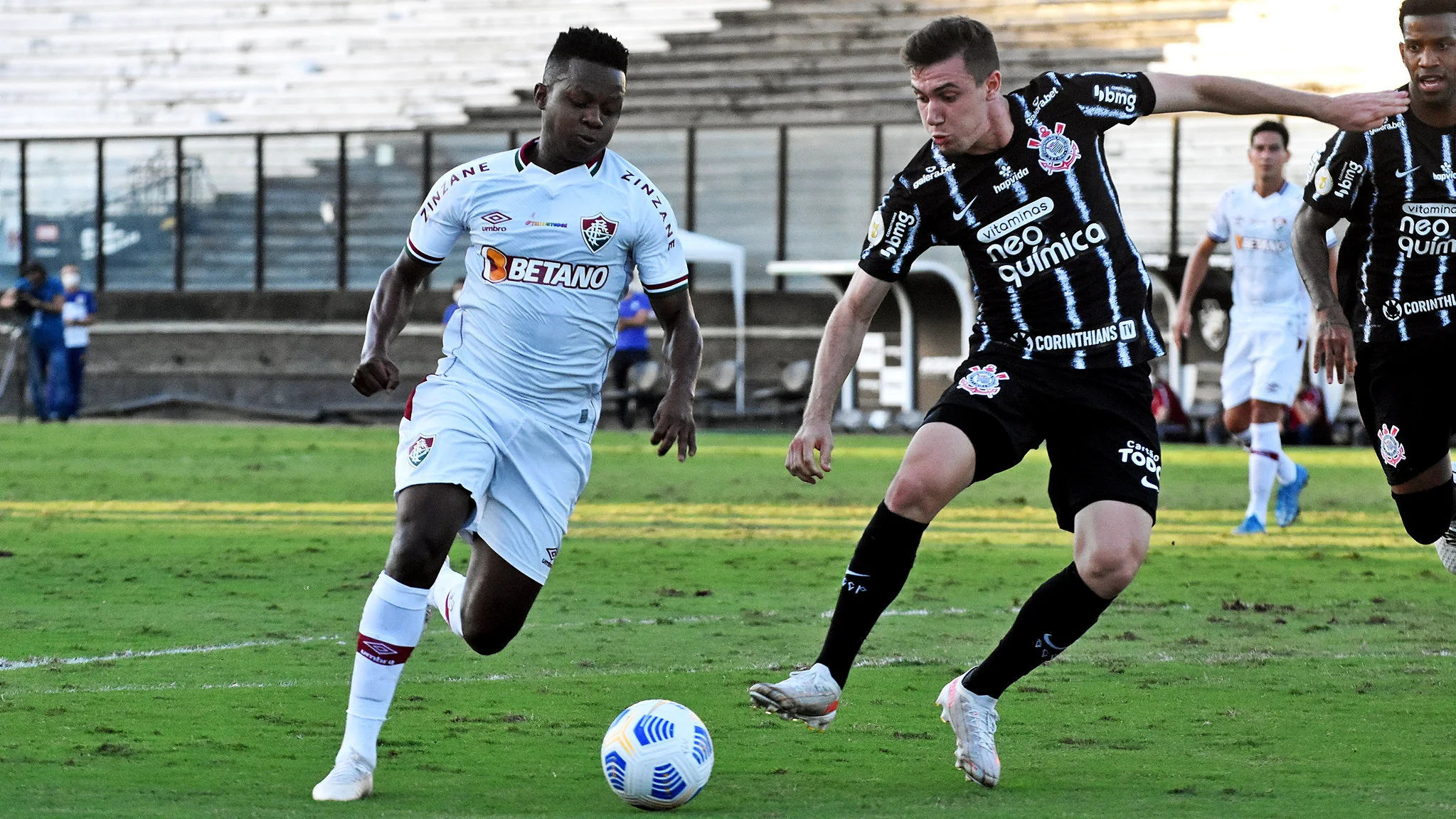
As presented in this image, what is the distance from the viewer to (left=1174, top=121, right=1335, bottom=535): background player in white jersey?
1098 centimetres

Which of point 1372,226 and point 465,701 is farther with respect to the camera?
point 1372,226

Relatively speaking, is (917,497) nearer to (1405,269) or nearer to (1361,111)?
(1361,111)

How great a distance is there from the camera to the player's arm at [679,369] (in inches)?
208

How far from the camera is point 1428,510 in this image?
646 cm

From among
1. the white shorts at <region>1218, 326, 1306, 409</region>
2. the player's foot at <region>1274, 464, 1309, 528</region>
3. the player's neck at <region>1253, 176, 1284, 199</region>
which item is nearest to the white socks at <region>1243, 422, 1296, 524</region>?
the white shorts at <region>1218, 326, 1306, 409</region>

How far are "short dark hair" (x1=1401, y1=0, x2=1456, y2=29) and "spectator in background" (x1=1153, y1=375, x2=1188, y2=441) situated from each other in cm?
1442

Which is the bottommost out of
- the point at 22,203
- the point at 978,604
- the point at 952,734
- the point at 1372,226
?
the point at 22,203

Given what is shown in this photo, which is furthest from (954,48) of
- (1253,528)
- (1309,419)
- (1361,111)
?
(1309,419)

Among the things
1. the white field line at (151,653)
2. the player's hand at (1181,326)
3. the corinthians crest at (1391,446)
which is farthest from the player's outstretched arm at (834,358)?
the player's hand at (1181,326)

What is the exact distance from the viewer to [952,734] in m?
5.26

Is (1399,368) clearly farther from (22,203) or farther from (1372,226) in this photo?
(22,203)

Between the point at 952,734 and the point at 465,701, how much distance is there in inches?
59.9

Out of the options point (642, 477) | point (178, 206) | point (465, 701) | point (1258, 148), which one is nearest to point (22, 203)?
point (178, 206)

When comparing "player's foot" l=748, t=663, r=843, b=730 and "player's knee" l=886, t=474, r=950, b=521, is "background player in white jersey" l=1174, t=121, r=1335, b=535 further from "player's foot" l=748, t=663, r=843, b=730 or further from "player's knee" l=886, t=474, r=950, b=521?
"player's foot" l=748, t=663, r=843, b=730
